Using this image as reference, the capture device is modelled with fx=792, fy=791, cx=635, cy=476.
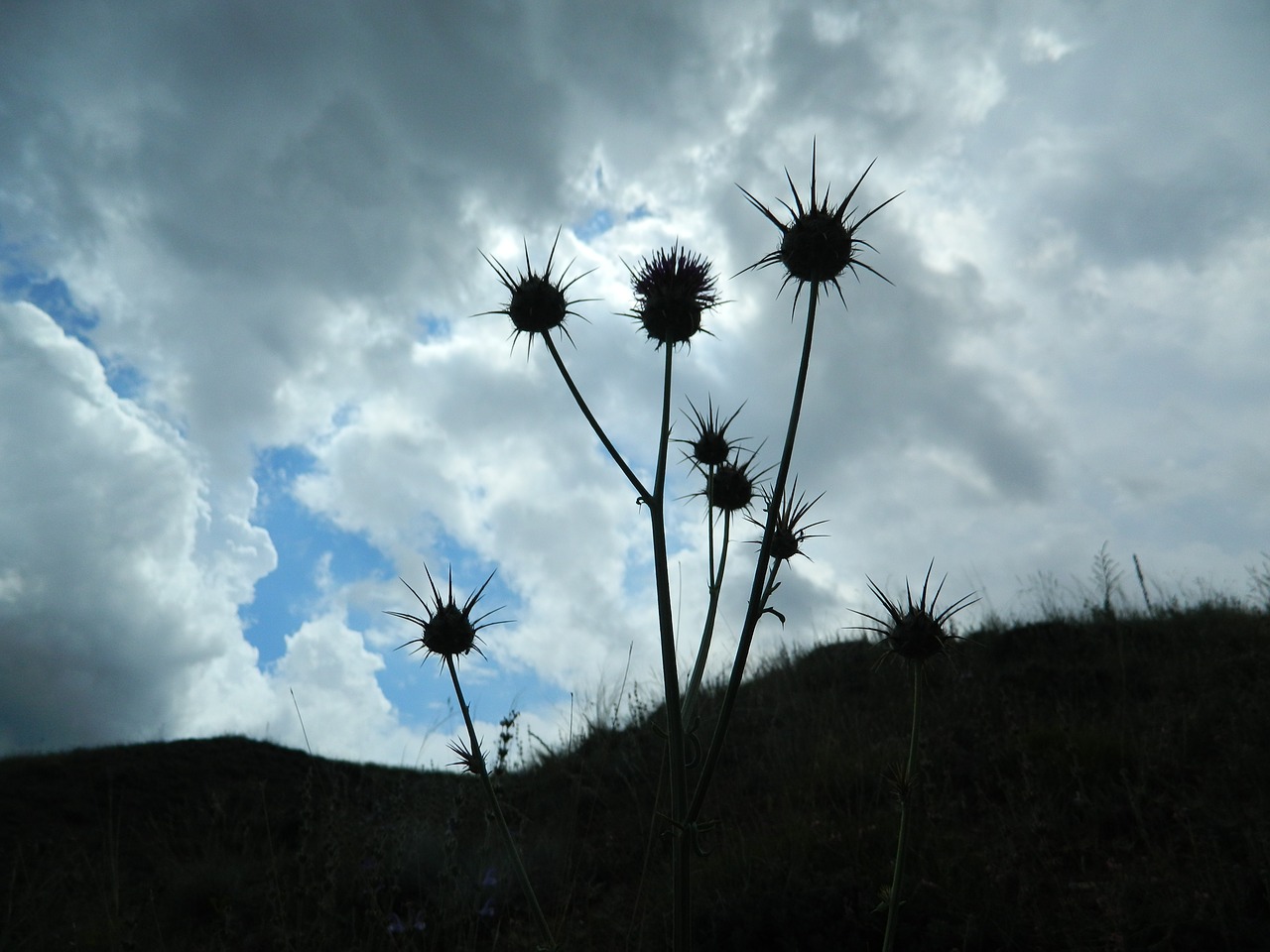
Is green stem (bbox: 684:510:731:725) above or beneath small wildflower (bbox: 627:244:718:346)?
beneath

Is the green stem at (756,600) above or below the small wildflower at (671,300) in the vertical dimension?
below

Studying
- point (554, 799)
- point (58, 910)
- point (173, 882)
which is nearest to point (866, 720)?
point (554, 799)

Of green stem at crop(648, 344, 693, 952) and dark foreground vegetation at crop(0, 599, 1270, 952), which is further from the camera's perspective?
dark foreground vegetation at crop(0, 599, 1270, 952)

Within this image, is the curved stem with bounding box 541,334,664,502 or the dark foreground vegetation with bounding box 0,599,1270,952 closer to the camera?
the curved stem with bounding box 541,334,664,502

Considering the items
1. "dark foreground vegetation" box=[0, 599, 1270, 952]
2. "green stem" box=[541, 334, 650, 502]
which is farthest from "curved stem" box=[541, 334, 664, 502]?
"dark foreground vegetation" box=[0, 599, 1270, 952]

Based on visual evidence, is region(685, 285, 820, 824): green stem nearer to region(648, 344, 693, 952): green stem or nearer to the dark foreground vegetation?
region(648, 344, 693, 952): green stem

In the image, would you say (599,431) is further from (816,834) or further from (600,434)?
(816,834)

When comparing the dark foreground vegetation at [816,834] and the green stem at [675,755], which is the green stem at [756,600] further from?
the dark foreground vegetation at [816,834]

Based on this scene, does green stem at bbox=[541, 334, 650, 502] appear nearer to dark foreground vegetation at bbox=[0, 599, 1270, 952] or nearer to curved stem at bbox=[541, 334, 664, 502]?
curved stem at bbox=[541, 334, 664, 502]

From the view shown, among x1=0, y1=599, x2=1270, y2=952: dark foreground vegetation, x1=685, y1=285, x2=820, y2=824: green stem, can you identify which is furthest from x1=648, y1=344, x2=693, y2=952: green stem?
x1=0, y1=599, x2=1270, y2=952: dark foreground vegetation

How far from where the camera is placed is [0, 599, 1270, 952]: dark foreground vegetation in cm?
460

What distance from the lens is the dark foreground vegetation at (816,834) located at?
181 inches

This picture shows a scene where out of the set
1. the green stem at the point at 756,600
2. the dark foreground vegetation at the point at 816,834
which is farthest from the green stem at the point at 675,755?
the dark foreground vegetation at the point at 816,834

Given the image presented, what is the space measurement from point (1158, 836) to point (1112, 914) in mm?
1414
